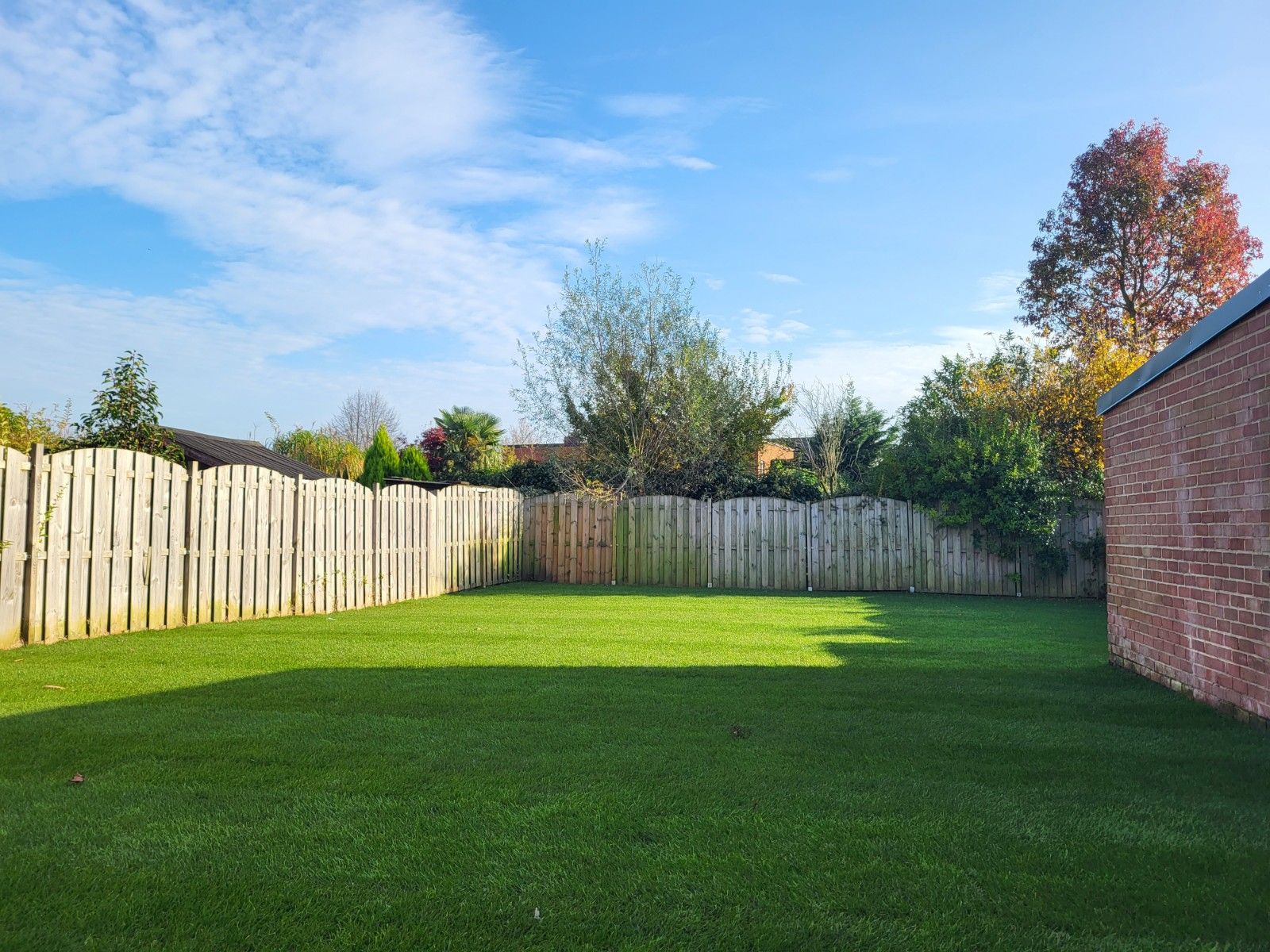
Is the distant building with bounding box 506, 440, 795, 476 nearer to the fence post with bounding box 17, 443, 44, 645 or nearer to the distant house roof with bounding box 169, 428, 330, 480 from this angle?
the distant house roof with bounding box 169, 428, 330, 480

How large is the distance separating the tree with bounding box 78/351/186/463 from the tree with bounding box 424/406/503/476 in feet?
43.9

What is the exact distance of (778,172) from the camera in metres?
12.2

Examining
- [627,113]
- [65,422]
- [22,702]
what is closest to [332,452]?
[65,422]

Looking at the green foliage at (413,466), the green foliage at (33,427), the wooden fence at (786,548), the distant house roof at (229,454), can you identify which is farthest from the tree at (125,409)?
the green foliage at (413,466)

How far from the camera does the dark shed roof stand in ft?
14.9

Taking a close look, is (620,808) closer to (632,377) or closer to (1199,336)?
(1199,336)

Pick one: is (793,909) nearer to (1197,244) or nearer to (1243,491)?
(1243,491)

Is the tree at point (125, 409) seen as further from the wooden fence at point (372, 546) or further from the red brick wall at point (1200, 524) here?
the red brick wall at point (1200, 524)

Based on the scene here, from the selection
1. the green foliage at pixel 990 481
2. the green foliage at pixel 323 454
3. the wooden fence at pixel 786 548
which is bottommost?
the wooden fence at pixel 786 548

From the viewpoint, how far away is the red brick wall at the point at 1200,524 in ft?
15.4

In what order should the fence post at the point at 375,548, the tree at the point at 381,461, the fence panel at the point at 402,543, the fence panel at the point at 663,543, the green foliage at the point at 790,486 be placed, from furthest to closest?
the tree at the point at 381,461
the green foliage at the point at 790,486
the fence panel at the point at 663,543
the fence panel at the point at 402,543
the fence post at the point at 375,548

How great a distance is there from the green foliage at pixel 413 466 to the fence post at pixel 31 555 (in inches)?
687

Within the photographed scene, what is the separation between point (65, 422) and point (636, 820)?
44.7 ft

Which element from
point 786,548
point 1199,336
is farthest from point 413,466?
point 1199,336
